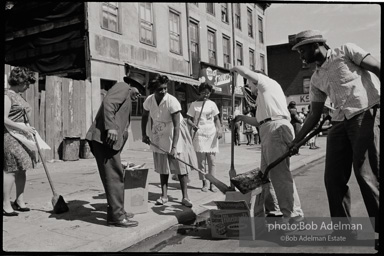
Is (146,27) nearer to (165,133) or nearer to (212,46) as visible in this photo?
(212,46)

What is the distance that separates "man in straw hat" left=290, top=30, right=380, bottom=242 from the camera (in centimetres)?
282

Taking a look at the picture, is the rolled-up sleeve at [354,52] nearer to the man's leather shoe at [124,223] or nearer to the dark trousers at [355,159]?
the dark trousers at [355,159]

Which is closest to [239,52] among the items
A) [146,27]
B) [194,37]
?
[194,37]

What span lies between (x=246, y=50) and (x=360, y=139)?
11888mm

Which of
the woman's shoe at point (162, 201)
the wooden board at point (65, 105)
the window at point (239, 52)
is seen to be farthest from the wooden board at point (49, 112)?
the window at point (239, 52)

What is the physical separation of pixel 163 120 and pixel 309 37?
7.28 feet

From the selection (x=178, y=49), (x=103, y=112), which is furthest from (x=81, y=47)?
(x=103, y=112)

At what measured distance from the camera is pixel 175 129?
4453 millimetres

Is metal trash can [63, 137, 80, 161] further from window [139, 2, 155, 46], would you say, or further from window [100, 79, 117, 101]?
window [139, 2, 155, 46]

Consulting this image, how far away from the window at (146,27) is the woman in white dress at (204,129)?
4.84 meters

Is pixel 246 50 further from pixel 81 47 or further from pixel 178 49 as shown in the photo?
pixel 81 47

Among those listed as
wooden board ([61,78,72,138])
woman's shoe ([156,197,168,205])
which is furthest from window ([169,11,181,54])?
woman's shoe ([156,197,168,205])

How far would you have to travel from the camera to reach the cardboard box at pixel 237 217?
10.4 ft

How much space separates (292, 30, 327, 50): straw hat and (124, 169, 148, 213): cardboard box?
7.60ft
